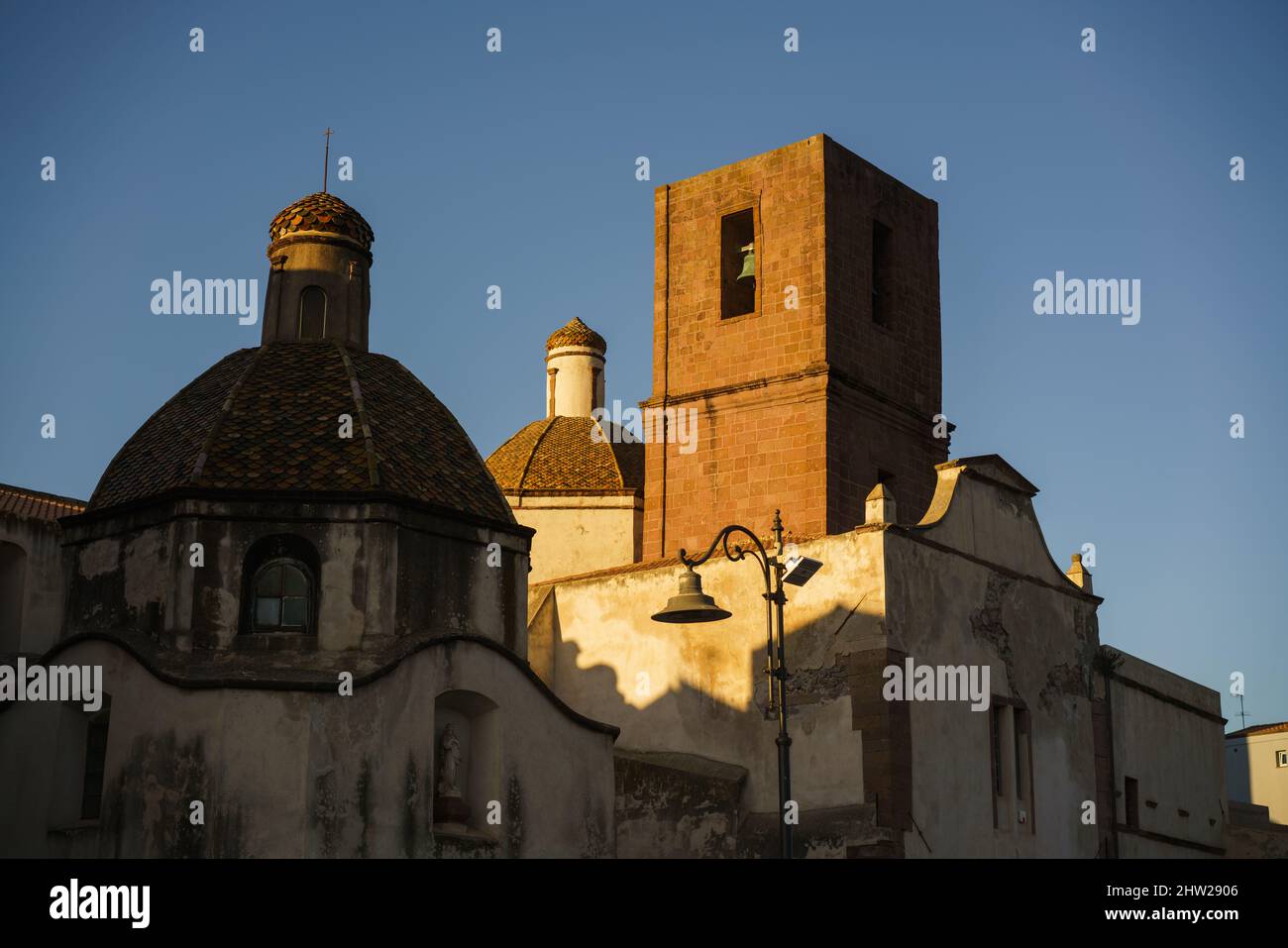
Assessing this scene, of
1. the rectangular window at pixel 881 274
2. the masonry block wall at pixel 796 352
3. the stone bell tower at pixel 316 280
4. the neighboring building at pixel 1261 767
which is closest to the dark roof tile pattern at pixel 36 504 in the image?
the stone bell tower at pixel 316 280

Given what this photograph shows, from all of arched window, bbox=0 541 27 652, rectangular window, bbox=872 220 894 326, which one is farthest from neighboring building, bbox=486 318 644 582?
arched window, bbox=0 541 27 652

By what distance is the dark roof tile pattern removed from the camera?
101 feet

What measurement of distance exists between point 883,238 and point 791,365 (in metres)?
3.54

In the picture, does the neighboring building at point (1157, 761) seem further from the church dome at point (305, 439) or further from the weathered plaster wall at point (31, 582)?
the weathered plaster wall at point (31, 582)

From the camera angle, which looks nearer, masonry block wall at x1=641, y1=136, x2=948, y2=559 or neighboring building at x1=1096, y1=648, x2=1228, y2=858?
masonry block wall at x1=641, y1=136, x2=948, y2=559

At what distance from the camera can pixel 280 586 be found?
72.5 ft

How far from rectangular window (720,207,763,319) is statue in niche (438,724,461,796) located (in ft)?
35.9

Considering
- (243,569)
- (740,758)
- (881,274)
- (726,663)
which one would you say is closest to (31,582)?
(243,569)

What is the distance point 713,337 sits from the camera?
30484 mm

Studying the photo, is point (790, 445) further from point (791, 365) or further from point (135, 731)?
point (135, 731)

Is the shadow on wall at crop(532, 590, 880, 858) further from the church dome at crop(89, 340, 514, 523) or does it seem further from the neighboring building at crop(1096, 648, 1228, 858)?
the neighboring building at crop(1096, 648, 1228, 858)

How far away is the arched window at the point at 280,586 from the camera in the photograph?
22.0 meters

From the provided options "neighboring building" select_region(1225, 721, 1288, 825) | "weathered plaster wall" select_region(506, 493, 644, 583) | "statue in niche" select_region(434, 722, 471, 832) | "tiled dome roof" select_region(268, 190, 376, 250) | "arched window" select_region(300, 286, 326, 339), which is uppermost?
"tiled dome roof" select_region(268, 190, 376, 250)

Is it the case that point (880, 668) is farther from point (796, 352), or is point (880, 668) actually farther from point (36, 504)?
point (36, 504)
